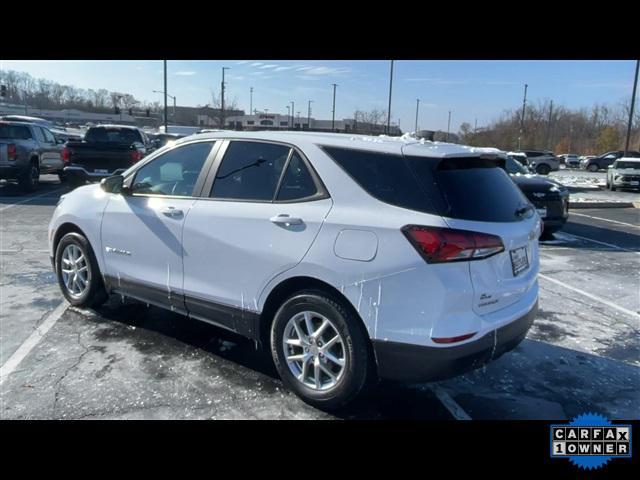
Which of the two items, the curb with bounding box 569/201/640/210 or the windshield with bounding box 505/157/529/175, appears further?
the curb with bounding box 569/201/640/210

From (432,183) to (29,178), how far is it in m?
13.7

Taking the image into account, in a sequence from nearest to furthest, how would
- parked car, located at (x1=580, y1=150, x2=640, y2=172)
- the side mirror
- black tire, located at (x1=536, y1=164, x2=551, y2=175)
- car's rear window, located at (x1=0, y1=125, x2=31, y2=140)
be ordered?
1. the side mirror
2. car's rear window, located at (x1=0, y1=125, x2=31, y2=140)
3. black tire, located at (x1=536, y1=164, x2=551, y2=175)
4. parked car, located at (x1=580, y1=150, x2=640, y2=172)

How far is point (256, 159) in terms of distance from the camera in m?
3.72

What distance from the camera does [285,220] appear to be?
331 cm

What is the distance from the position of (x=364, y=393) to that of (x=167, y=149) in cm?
269

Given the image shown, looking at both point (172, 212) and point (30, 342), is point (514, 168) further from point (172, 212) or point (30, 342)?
point (30, 342)

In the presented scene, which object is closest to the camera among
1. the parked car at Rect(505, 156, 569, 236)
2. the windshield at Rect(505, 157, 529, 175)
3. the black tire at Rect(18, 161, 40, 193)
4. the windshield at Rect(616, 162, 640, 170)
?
the parked car at Rect(505, 156, 569, 236)

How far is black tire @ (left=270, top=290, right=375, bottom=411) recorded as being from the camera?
10.0 ft

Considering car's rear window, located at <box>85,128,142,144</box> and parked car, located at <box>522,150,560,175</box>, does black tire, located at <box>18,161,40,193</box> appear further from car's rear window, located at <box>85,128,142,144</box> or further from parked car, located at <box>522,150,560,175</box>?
parked car, located at <box>522,150,560,175</box>

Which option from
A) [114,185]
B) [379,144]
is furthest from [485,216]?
[114,185]
